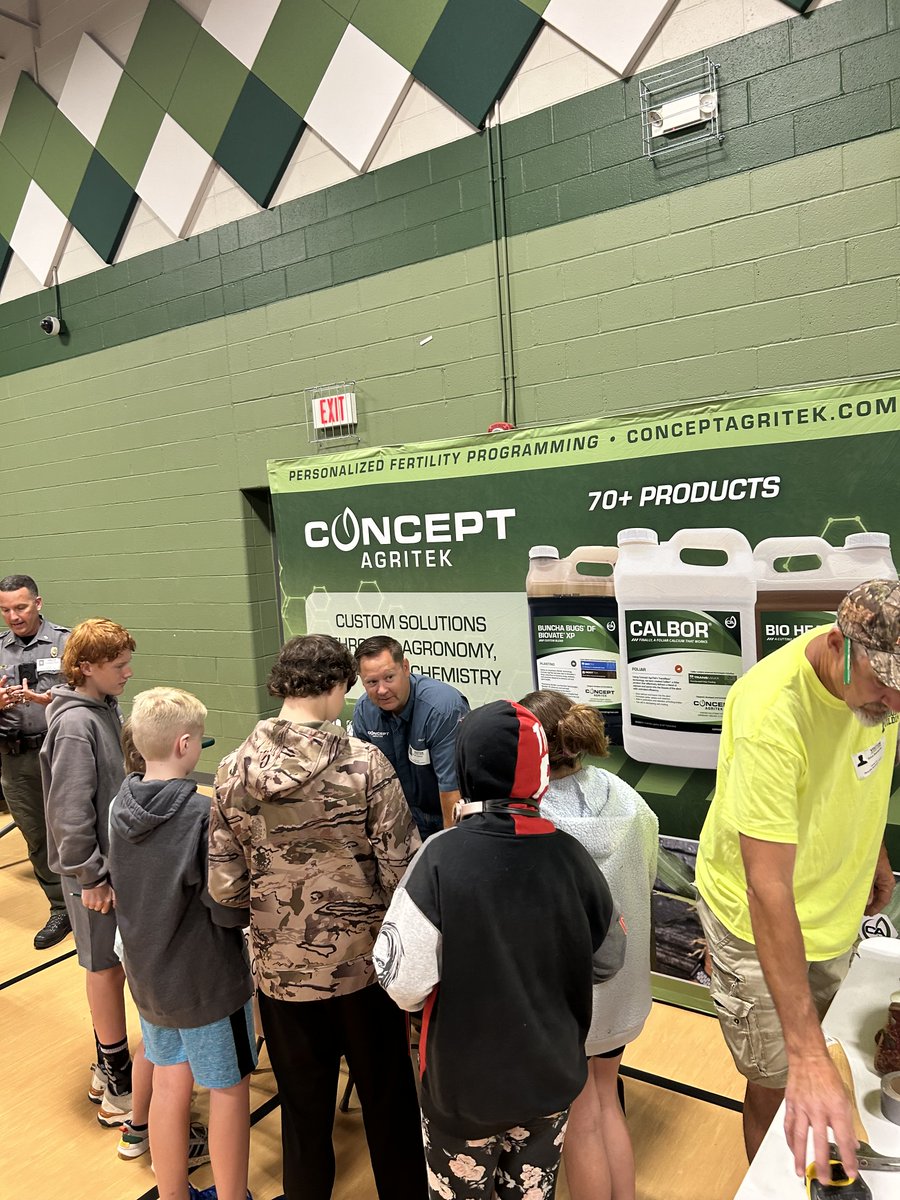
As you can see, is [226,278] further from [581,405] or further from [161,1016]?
[161,1016]

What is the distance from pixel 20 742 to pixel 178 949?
231 centimetres

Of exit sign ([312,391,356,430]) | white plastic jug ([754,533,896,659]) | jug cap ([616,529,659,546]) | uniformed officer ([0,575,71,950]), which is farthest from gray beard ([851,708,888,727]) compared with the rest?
exit sign ([312,391,356,430])

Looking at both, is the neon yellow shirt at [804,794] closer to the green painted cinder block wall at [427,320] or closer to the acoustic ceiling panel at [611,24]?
the green painted cinder block wall at [427,320]

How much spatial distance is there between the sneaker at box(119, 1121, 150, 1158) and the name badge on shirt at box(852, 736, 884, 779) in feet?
6.89

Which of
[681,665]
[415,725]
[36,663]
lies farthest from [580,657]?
[36,663]

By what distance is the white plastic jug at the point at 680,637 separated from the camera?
243 cm

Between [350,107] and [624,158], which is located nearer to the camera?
[624,158]

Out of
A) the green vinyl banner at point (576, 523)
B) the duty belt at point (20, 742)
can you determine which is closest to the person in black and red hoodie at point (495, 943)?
the green vinyl banner at point (576, 523)

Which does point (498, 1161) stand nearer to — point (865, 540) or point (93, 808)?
point (93, 808)

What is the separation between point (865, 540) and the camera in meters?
2.20

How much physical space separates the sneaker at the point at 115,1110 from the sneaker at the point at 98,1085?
50 mm

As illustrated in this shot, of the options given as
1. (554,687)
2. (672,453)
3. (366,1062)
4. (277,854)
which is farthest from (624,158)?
(366,1062)

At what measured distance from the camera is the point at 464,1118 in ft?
4.26

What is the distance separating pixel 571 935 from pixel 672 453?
165 centimetres
